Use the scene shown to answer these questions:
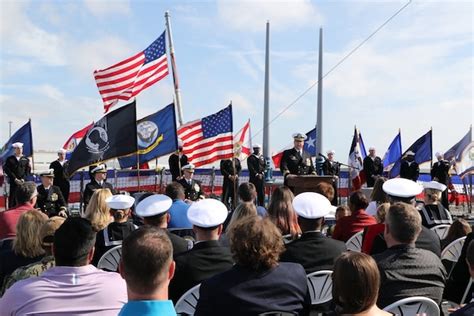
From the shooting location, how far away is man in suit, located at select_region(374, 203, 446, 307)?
11.9 ft

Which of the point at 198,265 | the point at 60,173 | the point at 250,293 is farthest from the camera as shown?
the point at 60,173

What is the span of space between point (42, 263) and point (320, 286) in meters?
1.93

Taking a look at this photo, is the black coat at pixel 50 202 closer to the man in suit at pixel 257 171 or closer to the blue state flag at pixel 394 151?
the man in suit at pixel 257 171

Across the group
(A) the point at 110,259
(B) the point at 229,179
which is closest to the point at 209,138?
(B) the point at 229,179

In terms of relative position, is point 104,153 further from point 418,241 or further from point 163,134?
point 418,241

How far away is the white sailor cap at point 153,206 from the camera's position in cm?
520

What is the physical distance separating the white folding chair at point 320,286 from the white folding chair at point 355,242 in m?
1.57

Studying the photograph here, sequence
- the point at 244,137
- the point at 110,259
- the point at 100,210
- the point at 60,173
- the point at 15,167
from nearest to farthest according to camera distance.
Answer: the point at 110,259, the point at 100,210, the point at 15,167, the point at 60,173, the point at 244,137

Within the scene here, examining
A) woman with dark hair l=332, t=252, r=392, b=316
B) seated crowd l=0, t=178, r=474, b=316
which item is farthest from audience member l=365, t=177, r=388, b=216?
woman with dark hair l=332, t=252, r=392, b=316

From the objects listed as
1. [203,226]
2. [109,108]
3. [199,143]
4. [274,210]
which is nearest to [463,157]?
[199,143]

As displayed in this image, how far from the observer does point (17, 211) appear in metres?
5.98

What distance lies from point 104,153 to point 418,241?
24.9ft

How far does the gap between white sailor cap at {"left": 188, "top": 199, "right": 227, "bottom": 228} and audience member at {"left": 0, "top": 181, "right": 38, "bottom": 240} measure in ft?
7.95

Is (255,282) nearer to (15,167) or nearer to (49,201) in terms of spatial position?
(49,201)
